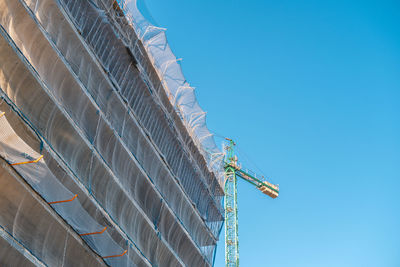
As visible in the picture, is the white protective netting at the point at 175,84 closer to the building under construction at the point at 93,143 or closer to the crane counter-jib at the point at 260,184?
the building under construction at the point at 93,143

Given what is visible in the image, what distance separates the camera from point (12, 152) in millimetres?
18219

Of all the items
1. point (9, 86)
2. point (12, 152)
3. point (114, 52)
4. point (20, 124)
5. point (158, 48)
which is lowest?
point (12, 152)

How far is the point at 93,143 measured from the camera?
25.0 meters

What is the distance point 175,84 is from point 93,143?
12.8 meters

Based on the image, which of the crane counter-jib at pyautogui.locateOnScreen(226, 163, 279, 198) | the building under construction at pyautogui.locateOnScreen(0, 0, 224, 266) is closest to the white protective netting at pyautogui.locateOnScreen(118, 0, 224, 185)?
the building under construction at pyautogui.locateOnScreen(0, 0, 224, 266)

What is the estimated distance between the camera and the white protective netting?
1292 inches

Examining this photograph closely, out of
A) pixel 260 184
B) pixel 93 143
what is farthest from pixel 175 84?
pixel 260 184

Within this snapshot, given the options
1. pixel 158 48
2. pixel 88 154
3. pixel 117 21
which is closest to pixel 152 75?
pixel 158 48

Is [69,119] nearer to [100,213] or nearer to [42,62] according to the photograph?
[42,62]

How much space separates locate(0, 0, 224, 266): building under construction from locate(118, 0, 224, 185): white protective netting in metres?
0.11

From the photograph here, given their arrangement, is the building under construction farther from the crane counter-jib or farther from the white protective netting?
the crane counter-jib

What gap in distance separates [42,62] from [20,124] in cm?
352

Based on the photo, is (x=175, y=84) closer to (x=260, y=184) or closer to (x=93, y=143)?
(x=93, y=143)

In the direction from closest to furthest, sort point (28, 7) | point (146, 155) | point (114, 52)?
point (28, 7)
point (114, 52)
point (146, 155)
